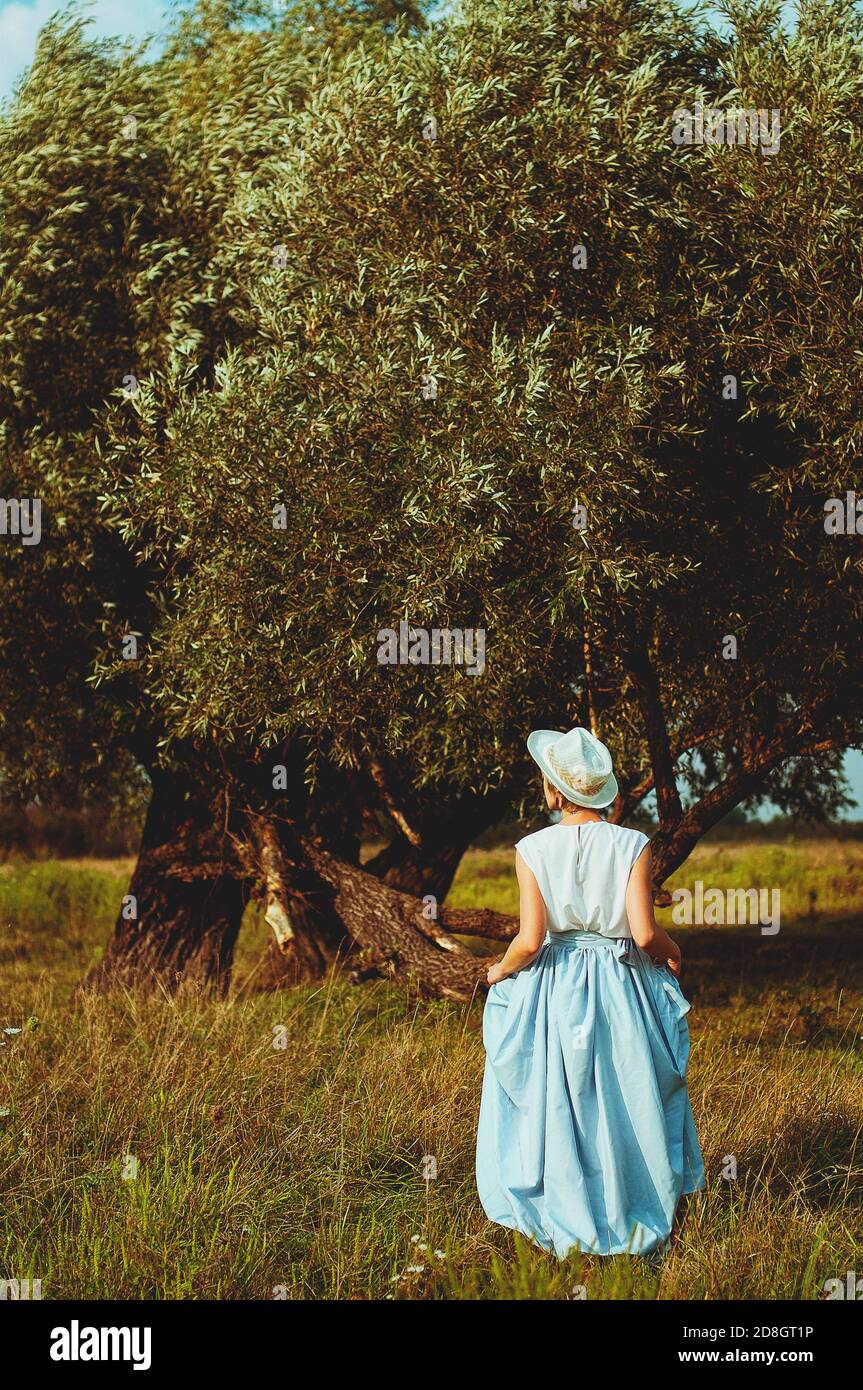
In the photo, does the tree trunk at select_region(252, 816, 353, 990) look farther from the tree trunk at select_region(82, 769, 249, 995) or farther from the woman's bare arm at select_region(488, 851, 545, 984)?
the woman's bare arm at select_region(488, 851, 545, 984)

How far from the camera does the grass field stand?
6.18 metres

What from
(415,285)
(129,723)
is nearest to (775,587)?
(415,285)

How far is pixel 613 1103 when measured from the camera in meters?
6.14

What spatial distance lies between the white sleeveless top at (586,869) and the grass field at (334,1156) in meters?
1.61

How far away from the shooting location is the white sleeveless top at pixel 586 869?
6145 mm

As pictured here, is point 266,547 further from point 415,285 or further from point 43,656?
point 43,656

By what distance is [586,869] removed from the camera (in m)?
6.20

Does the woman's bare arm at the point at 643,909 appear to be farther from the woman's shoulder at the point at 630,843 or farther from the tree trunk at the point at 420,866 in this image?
the tree trunk at the point at 420,866

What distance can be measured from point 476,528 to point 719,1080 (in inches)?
178

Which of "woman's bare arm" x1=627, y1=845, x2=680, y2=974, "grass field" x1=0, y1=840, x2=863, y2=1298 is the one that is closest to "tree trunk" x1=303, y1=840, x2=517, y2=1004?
"grass field" x1=0, y1=840, x2=863, y2=1298

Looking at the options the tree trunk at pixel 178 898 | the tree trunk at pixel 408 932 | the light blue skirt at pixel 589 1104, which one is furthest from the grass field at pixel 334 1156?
the tree trunk at pixel 178 898

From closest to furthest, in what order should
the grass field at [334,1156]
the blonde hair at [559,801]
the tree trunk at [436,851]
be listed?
the grass field at [334,1156] < the blonde hair at [559,801] < the tree trunk at [436,851]

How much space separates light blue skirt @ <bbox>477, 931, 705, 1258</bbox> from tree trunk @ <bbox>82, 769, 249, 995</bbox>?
30.4ft

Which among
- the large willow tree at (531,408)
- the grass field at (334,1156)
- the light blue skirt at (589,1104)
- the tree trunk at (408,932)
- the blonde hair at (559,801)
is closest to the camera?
the light blue skirt at (589,1104)
